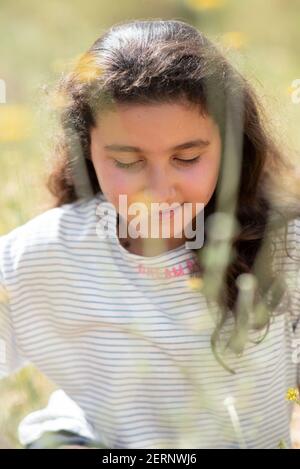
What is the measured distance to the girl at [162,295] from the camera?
4.26 feet

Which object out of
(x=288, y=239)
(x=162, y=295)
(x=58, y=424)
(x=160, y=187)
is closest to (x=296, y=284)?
(x=288, y=239)

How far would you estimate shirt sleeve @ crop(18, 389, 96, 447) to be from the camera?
134 centimetres

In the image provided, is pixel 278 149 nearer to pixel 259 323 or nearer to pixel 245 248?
pixel 245 248

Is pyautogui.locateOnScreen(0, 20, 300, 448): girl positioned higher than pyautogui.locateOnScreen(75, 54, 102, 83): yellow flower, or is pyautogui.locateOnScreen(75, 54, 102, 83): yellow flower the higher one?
pyautogui.locateOnScreen(75, 54, 102, 83): yellow flower

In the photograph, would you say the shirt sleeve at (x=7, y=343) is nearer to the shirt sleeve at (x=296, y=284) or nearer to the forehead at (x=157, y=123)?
the forehead at (x=157, y=123)

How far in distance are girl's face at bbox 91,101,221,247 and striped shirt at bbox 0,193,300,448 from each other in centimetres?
15

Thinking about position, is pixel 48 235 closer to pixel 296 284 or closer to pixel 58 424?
pixel 58 424

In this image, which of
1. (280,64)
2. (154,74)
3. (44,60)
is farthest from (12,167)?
(280,64)

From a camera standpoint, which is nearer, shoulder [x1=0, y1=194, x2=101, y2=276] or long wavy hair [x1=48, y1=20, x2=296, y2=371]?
long wavy hair [x1=48, y1=20, x2=296, y2=371]

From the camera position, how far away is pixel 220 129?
1.23 metres

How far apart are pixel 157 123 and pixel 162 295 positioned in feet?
1.08

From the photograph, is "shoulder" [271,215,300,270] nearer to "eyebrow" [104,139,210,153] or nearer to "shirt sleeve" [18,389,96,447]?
"eyebrow" [104,139,210,153]

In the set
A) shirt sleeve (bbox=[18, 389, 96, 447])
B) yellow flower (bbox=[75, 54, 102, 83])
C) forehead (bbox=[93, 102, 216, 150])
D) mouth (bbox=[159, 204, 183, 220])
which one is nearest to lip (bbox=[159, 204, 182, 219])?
mouth (bbox=[159, 204, 183, 220])

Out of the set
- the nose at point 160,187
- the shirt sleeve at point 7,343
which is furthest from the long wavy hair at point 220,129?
the shirt sleeve at point 7,343
